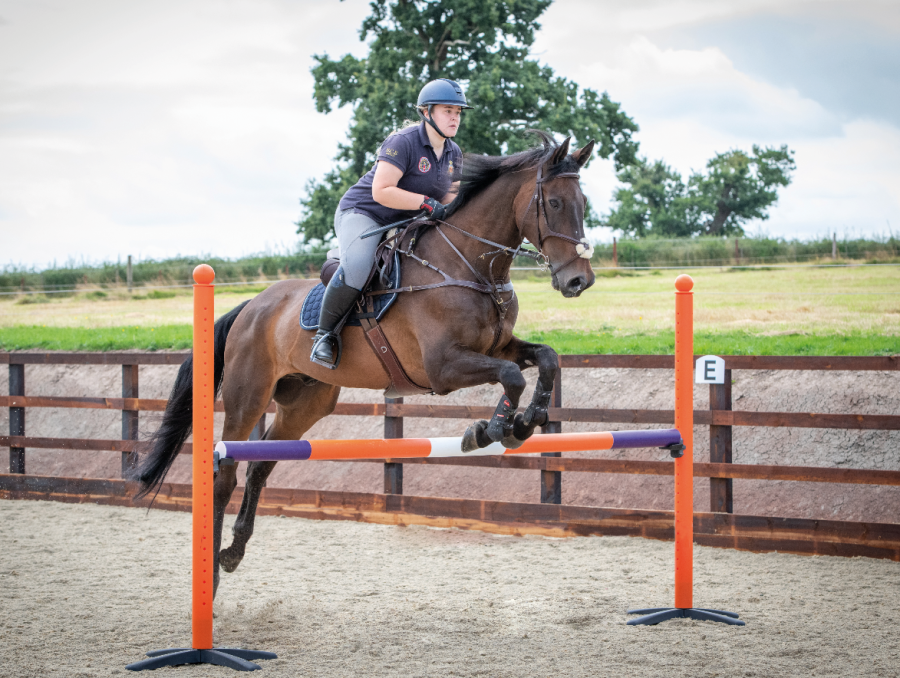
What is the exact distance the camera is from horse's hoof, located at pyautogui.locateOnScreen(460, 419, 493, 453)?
12.2 ft

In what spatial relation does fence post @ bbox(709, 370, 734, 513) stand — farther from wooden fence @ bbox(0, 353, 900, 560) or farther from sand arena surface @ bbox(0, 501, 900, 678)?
sand arena surface @ bbox(0, 501, 900, 678)

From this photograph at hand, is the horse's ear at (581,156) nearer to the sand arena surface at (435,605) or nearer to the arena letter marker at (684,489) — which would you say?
the arena letter marker at (684,489)

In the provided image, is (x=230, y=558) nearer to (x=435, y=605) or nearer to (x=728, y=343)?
(x=435, y=605)

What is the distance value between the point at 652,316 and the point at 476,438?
9.04 metres

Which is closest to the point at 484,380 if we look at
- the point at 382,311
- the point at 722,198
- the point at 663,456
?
the point at 382,311

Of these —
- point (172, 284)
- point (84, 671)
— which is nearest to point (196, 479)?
point (84, 671)

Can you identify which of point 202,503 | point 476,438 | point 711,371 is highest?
point 711,371

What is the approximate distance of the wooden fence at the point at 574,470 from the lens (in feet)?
18.5

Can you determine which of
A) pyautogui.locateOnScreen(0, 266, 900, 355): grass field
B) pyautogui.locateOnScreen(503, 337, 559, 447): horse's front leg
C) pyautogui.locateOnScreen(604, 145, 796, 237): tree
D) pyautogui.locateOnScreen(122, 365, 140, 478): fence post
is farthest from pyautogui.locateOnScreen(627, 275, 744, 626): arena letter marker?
pyautogui.locateOnScreen(604, 145, 796, 237): tree

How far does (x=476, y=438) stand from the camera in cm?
371

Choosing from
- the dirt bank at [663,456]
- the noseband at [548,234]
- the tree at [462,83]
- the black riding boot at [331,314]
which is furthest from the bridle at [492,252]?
the tree at [462,83]

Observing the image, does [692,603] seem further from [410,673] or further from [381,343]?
[381,343]

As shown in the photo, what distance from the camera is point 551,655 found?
3.68 metres

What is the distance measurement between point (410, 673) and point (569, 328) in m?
8.44
